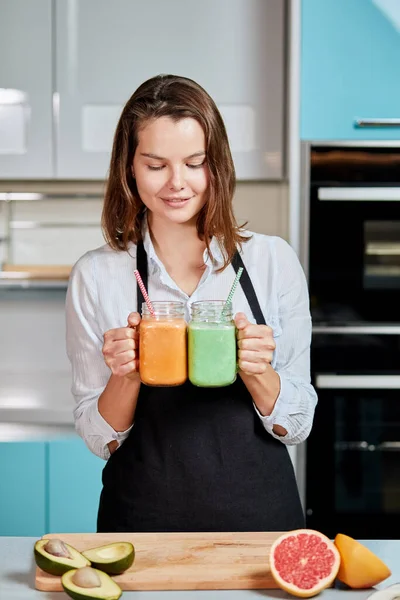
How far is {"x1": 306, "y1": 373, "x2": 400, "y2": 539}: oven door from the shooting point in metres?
2.93

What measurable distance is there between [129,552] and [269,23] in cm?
220

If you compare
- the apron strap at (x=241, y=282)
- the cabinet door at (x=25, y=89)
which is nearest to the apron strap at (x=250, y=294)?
the apron strap at (x=241, y=282)

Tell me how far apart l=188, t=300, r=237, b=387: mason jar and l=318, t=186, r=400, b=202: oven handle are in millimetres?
1405

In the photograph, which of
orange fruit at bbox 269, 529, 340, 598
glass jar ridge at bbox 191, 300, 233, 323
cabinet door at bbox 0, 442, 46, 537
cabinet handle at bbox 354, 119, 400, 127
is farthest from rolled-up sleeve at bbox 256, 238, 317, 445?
cabinet door at bbox 0, 442, 46, 537

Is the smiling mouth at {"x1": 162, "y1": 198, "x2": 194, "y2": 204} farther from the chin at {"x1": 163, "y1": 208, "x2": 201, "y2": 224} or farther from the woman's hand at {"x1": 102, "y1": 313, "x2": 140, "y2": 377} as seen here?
the woman's hand at {"x1": 102, "y1": 313, "x2": 140, "y2": 377}

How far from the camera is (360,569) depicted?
4.38 ft

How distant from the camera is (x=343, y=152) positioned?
290cm

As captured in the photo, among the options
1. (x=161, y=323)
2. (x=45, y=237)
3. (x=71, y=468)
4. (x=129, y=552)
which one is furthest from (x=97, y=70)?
(x=129, y=552)

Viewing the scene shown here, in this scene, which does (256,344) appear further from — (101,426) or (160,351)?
(101,426)

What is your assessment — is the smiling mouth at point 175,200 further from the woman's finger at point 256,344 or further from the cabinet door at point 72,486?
the cabinet door at point 72,486

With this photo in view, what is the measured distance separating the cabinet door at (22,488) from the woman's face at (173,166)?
1513 millimetres

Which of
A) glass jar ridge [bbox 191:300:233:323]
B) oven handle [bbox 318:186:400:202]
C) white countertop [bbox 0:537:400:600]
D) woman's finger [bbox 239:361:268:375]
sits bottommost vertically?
white countertop [bbox 0:537:400:600]

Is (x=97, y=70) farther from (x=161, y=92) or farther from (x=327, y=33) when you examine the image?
(x=161, y=92)

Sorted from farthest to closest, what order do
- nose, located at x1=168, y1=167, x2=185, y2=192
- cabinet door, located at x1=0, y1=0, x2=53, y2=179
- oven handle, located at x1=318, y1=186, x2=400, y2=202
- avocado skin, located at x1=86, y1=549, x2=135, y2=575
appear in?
cabinet door, located at x1=0, y1=0, x2=53, y2=179 < oven handle, located at x1=318, y1=186, x2=400, y2=202 < nose, located at x1=168, y1=167, x2=185, y2=192 < avocado skin, located at x1=86, y1=549, x2=135, y2=575
